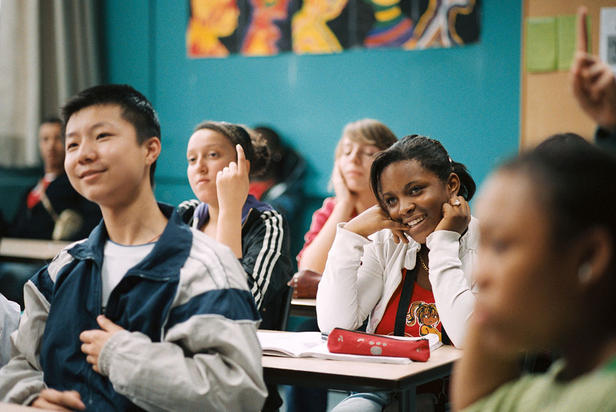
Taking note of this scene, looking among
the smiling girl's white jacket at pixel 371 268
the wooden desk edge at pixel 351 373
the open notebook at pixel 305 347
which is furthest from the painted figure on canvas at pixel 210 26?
the wooden desk edge at pixel 351 373

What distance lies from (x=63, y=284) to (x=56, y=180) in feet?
11.2

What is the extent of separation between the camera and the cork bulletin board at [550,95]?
443 cm

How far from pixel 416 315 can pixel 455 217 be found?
30cm

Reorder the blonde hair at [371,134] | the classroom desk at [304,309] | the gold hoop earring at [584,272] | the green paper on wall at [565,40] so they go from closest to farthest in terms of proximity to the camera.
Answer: the gold hoop earring at [584,272]
the classroom desk at [304,309]
the blonde hair at [371,134]
the green paper on wall at [565,40]

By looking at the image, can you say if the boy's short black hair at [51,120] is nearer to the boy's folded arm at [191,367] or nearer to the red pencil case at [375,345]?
the red pencil case at [375,345]

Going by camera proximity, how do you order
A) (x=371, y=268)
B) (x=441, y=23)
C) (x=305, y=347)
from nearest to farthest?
(x=305, y=347)
(x=371, y=268)
(x=441, y=23)

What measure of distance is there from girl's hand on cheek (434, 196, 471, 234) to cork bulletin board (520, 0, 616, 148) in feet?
8.26

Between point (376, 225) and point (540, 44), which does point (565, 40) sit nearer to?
point (540, 44)

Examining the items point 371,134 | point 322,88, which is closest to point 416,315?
point 371,134

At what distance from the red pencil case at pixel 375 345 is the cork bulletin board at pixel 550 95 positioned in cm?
293

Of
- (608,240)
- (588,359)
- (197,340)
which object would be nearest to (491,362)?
(588,359)

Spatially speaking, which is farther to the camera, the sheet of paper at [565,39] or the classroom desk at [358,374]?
the sheet of paper at [565,39]

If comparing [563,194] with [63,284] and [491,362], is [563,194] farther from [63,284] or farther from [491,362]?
[63,284]

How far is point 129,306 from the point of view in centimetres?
152
